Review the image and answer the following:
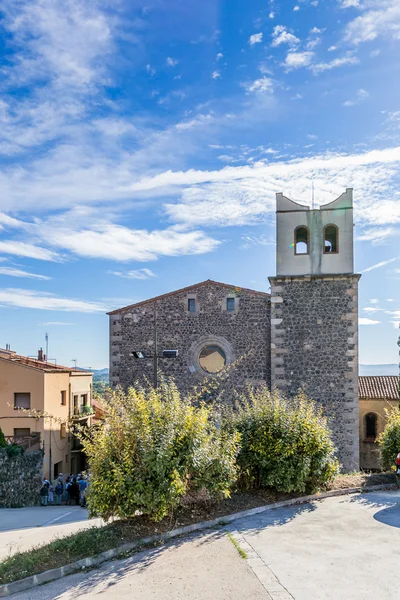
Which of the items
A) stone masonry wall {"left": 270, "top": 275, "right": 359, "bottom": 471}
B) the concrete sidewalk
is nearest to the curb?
the concrete sidewalk

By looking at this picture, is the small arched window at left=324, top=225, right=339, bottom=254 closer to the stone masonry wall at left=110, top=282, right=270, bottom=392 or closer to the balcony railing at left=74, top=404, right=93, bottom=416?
the stone masonry wall at left=110, top=282, right=270, bottom=392

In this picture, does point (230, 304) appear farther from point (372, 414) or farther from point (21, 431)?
point (372, 414)

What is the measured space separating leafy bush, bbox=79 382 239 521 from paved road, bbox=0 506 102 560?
239 centimetres

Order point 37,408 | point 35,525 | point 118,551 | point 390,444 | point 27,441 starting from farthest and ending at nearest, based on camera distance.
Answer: point 37,408
point 27,441
point 390,444
point 35,525
point 118,551

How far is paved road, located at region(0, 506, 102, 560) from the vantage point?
11.6 metres

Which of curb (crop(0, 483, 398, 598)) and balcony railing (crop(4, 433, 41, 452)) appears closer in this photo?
curb (crop(0, 483, 398, 598))

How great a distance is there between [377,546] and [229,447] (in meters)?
3.28

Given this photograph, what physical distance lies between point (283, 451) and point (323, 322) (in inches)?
383

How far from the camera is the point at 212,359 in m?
21.7

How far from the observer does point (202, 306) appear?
2191 cm

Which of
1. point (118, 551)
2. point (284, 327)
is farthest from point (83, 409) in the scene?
point (118, 551)

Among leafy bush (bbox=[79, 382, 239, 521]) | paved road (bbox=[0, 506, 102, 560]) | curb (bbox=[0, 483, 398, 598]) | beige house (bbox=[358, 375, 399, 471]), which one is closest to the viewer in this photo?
curb (bbox=[0, 483, 398, 598])

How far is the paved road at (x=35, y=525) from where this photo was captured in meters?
11.6

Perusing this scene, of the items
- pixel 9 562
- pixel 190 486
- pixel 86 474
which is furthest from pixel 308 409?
pixel 9 562
